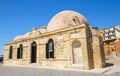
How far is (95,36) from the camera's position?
1126 centimetres

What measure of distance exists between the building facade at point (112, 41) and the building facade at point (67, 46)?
22352mm

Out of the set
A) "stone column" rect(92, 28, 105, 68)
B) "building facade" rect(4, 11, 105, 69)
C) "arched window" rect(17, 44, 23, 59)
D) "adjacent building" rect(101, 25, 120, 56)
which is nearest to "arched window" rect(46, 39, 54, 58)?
"building facade" rect(4, 11, 105, 69)

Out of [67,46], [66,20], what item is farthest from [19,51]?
[67,46]

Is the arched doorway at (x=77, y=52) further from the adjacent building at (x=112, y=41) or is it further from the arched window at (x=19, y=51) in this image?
the adjacent building at (x=112, y=41)

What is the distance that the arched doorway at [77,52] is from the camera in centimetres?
1146

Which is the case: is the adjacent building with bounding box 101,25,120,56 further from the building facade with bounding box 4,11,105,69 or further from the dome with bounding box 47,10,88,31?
the building facade with bounding box 4,11,105,69

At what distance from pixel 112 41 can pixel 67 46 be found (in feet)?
95.9

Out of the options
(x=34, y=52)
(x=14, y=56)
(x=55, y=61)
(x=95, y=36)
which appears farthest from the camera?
(x=14, y=56)

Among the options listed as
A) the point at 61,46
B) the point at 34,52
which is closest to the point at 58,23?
the point at 61,46

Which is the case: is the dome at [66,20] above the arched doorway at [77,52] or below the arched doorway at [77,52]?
above

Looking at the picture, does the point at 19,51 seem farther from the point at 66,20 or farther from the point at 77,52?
the point at 77,52

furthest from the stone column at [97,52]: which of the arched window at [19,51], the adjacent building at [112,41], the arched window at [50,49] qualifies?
the adjacent building at [112,41]

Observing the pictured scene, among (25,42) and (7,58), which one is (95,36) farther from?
(7,58)

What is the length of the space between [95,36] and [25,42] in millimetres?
10687
